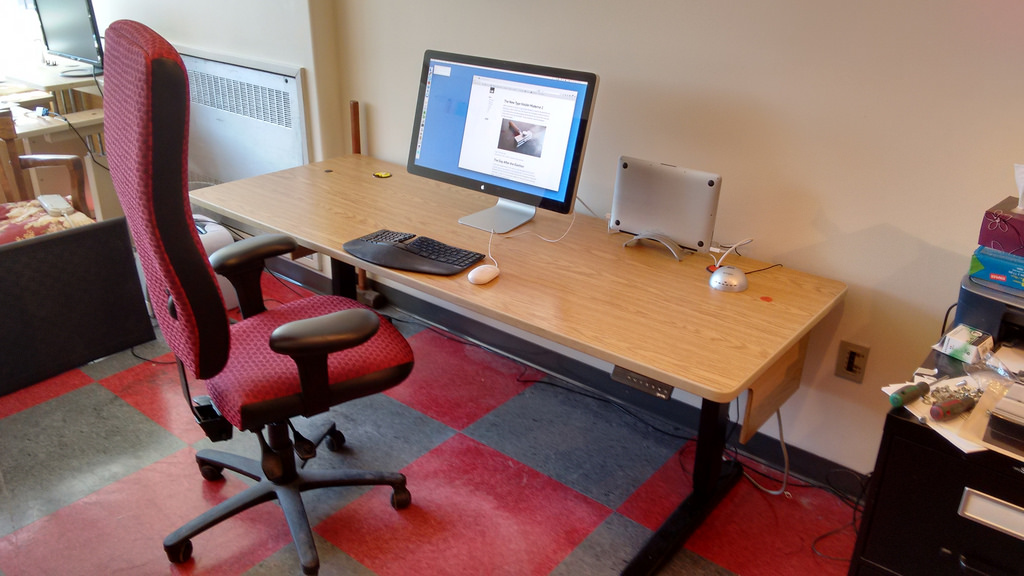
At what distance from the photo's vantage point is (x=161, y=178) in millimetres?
1356

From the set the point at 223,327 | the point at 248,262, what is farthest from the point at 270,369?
the point at 248,262

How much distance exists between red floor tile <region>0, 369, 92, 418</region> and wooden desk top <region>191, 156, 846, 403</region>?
0.87 meters

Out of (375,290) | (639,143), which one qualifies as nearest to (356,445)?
(375,290)

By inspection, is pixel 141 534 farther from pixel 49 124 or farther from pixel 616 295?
pixel 49 124

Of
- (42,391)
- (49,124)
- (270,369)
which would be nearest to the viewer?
(270,369)

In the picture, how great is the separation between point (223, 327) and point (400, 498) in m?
0.78

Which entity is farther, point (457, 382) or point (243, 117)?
point (243, 117)

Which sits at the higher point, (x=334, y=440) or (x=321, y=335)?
(x=321, y=335)

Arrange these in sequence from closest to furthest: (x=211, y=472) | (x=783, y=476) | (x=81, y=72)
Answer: (x=211, y=472) → (x=783, y=476) → (x=81, y=72)

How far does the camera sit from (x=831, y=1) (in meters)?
1.81

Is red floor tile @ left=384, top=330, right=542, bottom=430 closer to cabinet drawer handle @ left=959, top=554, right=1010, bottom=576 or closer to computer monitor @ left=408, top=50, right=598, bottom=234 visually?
computer monitor @ left=408, top=50, right=598, bottom=234

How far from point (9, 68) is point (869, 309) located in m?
4.15

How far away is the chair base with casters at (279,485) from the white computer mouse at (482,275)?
60 cm

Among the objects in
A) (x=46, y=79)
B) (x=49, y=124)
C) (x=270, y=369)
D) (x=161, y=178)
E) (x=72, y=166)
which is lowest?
(x=270, y=369)
